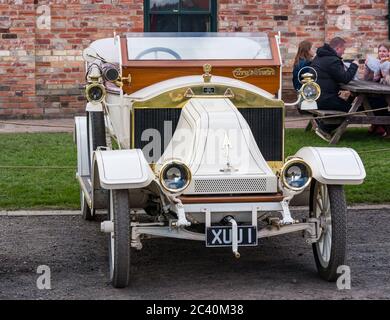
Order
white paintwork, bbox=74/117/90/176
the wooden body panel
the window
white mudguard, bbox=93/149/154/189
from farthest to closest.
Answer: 1. the window
2. white paintwork, bbox=74/117/90/176
3. the wooden body panel
4. white mudguard, bbox=93/149/154/189

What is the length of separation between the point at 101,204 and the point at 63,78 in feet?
29.4

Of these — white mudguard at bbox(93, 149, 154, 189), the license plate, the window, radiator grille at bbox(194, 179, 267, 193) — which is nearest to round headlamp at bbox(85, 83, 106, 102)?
white mudguard at bbox(93, 149, 154, 189)

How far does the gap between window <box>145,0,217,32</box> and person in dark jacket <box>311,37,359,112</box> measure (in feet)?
10.1

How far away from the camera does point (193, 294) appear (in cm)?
696

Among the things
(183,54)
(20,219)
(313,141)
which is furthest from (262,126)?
(313,141)

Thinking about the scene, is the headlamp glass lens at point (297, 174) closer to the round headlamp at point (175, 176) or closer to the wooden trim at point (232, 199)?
the wooden trim at point (232, 199)

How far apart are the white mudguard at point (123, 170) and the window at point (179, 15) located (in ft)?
32.8

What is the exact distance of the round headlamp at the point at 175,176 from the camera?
7.00 meters

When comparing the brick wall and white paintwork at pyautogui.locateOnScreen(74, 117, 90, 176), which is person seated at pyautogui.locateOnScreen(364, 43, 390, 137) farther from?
white paintwork at pyautogui.locateOnScreen(74, 117, 90, 176)

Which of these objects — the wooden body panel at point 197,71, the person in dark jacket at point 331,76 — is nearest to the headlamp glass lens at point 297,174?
the wooden body panel at point 197,71

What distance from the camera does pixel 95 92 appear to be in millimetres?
8266

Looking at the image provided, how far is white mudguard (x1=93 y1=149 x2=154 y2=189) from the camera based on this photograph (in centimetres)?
691

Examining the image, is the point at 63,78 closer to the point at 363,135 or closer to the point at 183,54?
the point at 363,135

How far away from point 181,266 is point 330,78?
23.5 feet
